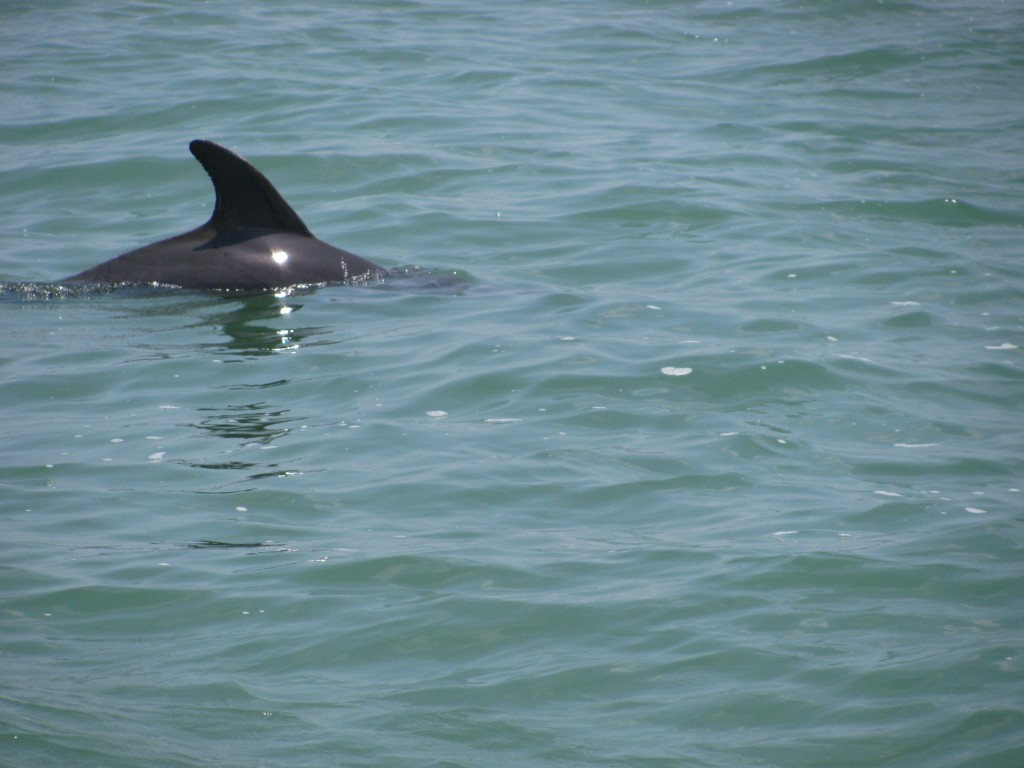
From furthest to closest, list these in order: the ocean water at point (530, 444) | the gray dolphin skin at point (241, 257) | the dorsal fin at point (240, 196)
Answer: the gray dolphin skin at point (241, 257)
the dorsal fin at point (240, 196)
the ocean water at point (530, 444)

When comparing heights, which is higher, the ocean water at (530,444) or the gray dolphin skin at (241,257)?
the gray dolphin skin at (241,257)

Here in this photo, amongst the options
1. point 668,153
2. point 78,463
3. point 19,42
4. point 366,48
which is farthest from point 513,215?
point 19,42

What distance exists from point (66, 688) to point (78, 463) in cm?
258

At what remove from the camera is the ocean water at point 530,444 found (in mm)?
4961

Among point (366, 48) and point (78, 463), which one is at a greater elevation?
point (366, 48)

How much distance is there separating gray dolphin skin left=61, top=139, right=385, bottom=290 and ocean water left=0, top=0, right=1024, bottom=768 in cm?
28

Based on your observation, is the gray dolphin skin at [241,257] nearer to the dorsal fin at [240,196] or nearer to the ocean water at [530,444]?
the dorsal fin at [240,196]

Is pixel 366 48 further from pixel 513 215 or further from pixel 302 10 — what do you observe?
pixel 513 215

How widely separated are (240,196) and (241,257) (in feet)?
1.67

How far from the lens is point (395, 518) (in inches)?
261

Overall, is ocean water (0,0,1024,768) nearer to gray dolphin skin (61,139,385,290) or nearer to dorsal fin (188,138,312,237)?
gray dolphin skin (61,139,385,290)

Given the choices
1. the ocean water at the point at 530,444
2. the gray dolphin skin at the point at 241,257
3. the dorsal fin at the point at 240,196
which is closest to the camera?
the ocean water at the point at 530,444

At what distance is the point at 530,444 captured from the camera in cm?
752

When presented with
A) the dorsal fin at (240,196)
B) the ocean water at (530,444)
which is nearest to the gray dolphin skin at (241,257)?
the dorsal fin at (240,196)
